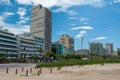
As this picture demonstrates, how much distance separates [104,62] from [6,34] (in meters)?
93.4

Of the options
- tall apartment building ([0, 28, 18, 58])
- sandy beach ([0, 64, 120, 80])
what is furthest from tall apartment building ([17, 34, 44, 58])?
sandy beach ([0, 64, 120, 80])

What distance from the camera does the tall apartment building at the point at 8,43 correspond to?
482 ft

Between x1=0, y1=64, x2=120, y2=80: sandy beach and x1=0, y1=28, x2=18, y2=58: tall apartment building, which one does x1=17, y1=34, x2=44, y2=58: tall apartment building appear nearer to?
x1=0, y1=28, x2=18, y2=58: tall apartment building

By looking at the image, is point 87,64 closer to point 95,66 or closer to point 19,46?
point 95,66

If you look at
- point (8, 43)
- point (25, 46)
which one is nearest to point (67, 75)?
point (8, 43)

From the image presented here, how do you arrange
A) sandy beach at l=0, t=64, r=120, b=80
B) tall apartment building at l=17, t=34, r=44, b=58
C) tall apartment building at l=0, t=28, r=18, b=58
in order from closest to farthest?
sandy beach at l=0, t=64, r=120, b=80 → tall apartment building at l=0, t=28, r=18, b=58 → tall apartment building at l=17, t=34, r=44, b=58

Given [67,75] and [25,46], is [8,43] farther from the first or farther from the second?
[67,75]

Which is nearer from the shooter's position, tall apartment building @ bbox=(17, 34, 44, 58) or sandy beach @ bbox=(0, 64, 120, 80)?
sandy beach @ bbox=(0, 64, 120, 80)

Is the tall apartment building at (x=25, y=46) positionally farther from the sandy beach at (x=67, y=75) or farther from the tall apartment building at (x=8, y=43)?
the sandy beach at (x=67, y=75)

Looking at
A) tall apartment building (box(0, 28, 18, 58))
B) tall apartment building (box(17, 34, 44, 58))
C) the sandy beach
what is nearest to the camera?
the sandy beach

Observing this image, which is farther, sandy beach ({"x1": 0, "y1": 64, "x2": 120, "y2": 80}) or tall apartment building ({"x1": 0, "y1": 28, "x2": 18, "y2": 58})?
tall apartment building ({"x1": 0, "y1": 28, "x2": 18, "y2": 58})

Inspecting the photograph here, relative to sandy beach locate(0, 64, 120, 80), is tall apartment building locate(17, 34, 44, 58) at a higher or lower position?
higher

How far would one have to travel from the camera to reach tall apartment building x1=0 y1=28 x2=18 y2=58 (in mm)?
146887

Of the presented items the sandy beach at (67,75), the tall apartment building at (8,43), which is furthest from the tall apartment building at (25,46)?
the sandy beach at (67,75)
